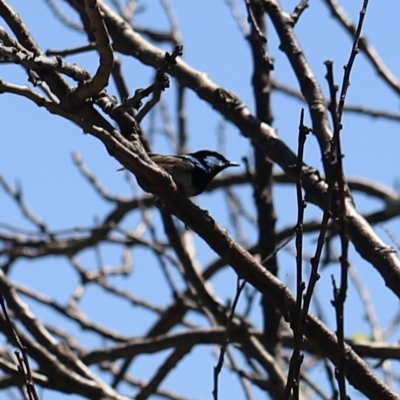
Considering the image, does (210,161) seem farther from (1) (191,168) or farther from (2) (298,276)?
(2) (298,276)

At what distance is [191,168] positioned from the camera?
5.21 meters

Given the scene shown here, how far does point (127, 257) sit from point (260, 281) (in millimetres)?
4153

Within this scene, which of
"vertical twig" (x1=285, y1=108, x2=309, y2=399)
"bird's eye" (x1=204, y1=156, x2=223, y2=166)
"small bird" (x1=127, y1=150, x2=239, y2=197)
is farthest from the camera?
"bird's eye" (x1=204, y1=156, x2=223, y2=166)

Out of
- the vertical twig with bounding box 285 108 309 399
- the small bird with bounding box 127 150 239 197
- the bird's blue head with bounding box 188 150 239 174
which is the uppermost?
the bird's blue head with bounding box 188 150 239 174

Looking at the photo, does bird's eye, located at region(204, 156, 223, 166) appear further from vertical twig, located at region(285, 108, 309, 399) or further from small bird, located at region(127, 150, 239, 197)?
vertical twig, located at region(285, 108, 309, 399)

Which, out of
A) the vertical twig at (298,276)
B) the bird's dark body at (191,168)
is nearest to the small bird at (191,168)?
the bird's dark body at (191,168)

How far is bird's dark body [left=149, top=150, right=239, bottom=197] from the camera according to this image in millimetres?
5164

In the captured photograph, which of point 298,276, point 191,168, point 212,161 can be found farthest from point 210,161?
point 298,276

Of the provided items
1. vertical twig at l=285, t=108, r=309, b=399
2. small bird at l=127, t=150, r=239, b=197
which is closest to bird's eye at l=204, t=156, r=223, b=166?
small bird at l=127, t=150, r=239, b=197

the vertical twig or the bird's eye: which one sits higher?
the bird's eye

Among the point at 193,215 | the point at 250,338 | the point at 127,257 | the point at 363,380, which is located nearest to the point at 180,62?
the point at 250,338

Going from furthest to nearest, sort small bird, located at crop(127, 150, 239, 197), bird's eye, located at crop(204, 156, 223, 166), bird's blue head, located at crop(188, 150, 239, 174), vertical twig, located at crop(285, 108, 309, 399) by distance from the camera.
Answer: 1. bird's eye, located at crop(204, 156, 223, 166)
2. bird's blue head, located at crop(188, 150, 239, 174)
3. small bird, located at crop(127, 150, 239, 197)
4. vertical twig, located at crop(285, 108, 309, 399)

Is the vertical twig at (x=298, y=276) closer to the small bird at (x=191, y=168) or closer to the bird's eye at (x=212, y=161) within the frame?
the small bird at (x=191, y=168)

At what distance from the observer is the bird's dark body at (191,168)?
16.9ft
